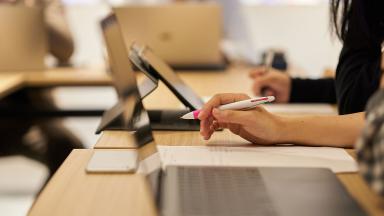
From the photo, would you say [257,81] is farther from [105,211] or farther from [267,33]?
[267,33]

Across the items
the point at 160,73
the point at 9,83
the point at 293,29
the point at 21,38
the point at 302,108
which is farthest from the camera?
the point at 293,29

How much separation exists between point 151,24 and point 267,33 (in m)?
1.58

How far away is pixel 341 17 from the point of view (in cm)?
124

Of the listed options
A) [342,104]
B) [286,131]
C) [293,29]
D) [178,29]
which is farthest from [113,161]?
[293,29]

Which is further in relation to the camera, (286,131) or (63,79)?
(63,79)

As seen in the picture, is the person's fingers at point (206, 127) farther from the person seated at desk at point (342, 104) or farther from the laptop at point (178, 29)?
the laptop at point (178, 29)

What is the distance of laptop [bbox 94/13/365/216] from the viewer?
68 centimetres

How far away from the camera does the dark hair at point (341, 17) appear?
1.20m

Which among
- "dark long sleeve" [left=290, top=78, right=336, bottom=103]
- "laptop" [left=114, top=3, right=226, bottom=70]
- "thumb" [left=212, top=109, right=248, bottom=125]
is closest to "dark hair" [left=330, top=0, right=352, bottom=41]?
"dark long sleeve" [left=290, top=78, right=336, bottom=103]

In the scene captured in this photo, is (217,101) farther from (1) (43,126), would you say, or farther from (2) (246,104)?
(1) (43,126)

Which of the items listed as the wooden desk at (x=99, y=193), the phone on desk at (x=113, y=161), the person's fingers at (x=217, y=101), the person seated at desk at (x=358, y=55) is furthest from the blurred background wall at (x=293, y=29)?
the wooden desk at (x=99, y=193)

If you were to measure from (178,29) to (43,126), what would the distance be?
2.29 feet

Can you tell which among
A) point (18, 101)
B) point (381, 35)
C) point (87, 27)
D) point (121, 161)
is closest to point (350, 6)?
point (381, 35)

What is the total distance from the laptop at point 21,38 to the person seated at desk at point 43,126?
0.16 meters
